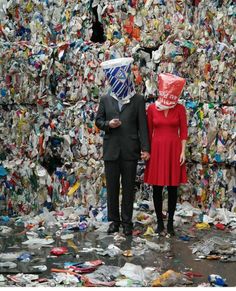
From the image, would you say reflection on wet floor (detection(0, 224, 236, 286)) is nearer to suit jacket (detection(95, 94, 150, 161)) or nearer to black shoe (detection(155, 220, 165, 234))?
black shoe (detection(155, 220, 165, 234))

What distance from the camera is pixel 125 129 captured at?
6.58 meters

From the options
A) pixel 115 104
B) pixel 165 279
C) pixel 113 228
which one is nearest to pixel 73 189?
pixel 113 228

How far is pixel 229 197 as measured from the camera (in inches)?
296

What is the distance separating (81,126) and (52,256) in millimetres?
2101

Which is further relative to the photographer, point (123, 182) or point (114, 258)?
point (123, 182)

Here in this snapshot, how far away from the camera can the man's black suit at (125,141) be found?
658cm

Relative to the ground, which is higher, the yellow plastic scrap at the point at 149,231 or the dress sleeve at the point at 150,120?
the dress sleeve at the point at 150,120

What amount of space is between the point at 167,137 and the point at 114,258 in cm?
137

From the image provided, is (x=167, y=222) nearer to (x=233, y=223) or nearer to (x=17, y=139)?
(x=233, y=223)

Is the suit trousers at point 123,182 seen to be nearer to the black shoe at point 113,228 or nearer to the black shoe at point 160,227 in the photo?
the black shoe at point 113,228

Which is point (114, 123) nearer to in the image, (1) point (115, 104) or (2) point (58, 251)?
(1) point (115, 104)

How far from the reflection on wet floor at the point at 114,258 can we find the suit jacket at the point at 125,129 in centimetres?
83

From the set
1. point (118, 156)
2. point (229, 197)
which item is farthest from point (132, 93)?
point (229, 197)

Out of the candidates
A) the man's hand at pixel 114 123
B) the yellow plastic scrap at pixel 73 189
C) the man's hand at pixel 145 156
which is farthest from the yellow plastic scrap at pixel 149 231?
the yellow plastic scrap at pixel 73 189
